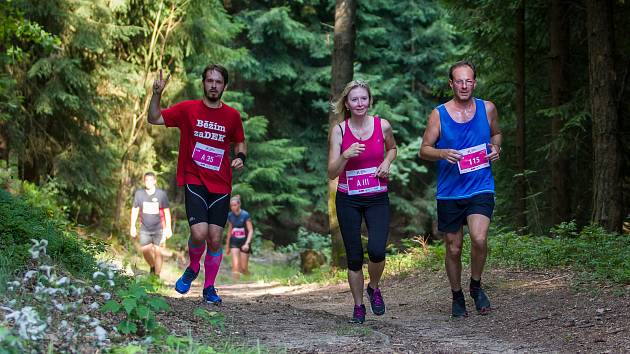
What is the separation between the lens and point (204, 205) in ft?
27.0

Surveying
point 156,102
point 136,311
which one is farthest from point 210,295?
point 136,311

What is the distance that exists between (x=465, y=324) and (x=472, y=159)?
1.63 m

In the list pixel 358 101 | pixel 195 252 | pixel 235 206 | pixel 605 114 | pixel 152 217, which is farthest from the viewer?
pixel 235 206

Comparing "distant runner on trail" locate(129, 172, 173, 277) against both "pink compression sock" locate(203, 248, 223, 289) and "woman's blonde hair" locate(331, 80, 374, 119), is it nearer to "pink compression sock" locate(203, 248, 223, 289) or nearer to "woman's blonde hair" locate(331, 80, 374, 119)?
"pink compression sock" locate(203, 248, 223, 289)

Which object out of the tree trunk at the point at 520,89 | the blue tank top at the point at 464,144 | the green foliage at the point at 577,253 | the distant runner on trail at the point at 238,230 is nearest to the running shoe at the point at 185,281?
the blue tank top at the point at 464,144

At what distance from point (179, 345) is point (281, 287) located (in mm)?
10864

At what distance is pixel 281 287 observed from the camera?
15.7 meters

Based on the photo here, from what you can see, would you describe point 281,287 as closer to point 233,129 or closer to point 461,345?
point 233,129

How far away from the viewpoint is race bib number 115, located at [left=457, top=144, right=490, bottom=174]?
7801mm

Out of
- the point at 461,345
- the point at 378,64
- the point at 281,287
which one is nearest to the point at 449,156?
the point at 461,345

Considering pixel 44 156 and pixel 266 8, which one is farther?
pixel 266 8

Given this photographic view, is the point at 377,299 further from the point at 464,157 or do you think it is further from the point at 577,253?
the point at 577,253

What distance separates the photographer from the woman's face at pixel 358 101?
750 centimetres

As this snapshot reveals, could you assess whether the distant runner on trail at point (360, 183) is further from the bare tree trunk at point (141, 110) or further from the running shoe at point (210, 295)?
the bare tree trunk at point (141, 110)
